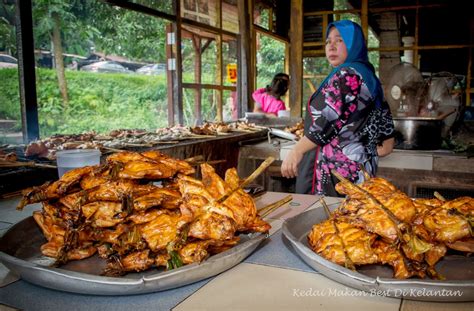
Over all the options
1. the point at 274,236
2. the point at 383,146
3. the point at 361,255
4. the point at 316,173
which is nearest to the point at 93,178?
the point at 274,236

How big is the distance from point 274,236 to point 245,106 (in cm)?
744

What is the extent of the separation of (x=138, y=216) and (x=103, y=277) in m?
0.25

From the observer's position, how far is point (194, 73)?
27.2 ft

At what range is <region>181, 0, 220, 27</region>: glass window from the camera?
22.3 feet

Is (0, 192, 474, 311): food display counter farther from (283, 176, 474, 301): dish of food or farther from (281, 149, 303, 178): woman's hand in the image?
(281, 149, 303, 178): woman's hand

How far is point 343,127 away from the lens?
10.2ft

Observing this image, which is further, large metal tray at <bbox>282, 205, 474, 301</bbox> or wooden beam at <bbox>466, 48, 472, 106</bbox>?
wooden beam at <bbox>466, 48, 472, 106</bbox>

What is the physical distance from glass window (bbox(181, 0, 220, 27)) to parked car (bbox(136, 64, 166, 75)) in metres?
6.65

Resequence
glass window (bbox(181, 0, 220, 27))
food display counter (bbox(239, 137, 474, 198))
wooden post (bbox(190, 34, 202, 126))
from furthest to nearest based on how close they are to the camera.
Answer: wooden post (bbox(190, 34, 202, 126))
glass window (bbox(181, 0, 220, 27))
food display counter (bbox(239, 137, 474, 198))

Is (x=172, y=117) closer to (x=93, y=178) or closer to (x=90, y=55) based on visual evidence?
(x=93, y=178)

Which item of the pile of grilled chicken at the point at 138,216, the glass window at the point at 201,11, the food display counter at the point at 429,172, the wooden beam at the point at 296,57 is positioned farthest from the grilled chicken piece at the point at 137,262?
the wooden beam at the point at 296,57

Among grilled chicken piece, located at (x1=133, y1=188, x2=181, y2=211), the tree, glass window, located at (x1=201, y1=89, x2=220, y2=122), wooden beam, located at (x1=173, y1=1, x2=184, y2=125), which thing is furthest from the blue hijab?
the tree

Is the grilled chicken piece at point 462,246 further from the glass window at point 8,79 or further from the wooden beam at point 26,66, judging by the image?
the glass window at point 8,79

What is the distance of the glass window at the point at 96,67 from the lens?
10.1 m
